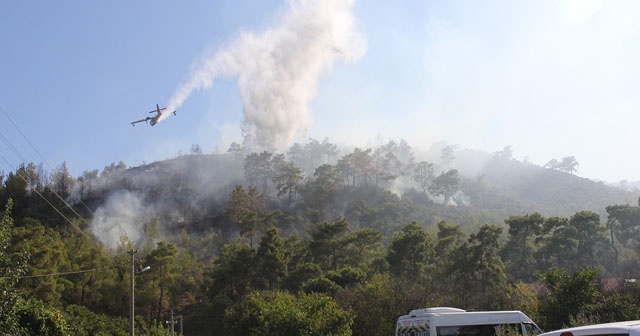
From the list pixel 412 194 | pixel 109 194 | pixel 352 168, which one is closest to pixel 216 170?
pixel 109 194

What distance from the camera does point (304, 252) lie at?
57.8 metres

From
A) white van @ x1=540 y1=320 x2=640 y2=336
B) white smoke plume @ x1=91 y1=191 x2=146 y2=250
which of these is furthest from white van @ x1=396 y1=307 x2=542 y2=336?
white smoke plume @ x1=91 y1=191 x2=146 y2=250

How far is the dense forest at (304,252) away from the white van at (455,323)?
2.60 metres

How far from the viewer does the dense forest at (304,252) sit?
1121 inches

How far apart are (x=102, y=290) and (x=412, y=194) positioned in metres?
77.5

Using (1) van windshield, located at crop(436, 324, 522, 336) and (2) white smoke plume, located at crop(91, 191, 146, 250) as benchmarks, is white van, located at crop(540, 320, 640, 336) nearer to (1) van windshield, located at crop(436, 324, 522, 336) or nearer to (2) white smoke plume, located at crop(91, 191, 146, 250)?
(1) van windshield, located at crop(436, 324, 522, 336)

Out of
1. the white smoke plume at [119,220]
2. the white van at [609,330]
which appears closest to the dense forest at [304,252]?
the white smoke plume at [119,220]

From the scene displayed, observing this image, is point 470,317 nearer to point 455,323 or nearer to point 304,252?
point 455,323

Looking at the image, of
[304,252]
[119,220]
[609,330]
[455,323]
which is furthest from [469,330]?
[119,220]

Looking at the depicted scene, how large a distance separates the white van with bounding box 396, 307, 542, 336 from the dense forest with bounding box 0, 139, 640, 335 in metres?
2.60

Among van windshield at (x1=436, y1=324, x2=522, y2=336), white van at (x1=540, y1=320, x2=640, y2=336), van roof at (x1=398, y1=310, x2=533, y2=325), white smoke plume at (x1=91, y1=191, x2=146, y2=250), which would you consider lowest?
van windshield at (x1=436, y1=324, x2=522, y2=336)

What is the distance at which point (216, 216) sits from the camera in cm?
10519

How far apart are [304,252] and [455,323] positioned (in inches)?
1592

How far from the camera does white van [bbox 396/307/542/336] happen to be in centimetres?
1791
